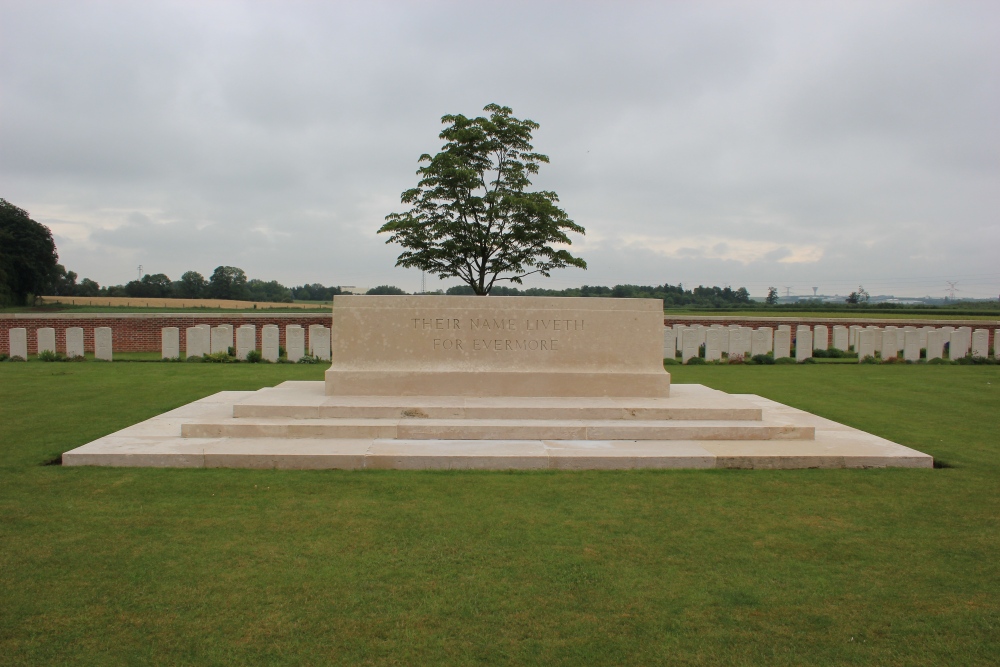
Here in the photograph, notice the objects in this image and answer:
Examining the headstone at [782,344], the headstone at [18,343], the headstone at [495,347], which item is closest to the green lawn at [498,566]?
the headstone at [495,347]

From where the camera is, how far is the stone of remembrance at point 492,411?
504cm

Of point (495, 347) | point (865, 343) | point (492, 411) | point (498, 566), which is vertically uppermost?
point (495, 347)

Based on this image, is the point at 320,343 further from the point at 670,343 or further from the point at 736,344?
the point at 736,344

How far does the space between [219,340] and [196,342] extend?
0.47 meters

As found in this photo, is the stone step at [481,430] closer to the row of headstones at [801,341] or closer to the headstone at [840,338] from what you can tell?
the row of headstones at [801,341]

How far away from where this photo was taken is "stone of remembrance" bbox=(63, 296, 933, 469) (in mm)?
5035

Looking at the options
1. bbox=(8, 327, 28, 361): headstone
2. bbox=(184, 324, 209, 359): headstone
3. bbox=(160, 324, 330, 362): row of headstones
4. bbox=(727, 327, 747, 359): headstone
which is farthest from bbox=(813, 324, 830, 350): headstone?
bbox=(8, 327, 28, 361): headstone

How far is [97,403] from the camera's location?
7566 millimetres

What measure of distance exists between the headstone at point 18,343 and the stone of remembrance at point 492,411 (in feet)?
28.1

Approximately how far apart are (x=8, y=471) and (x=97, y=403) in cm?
314

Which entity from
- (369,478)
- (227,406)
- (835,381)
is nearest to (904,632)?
(369,478)

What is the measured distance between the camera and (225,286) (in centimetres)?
3659

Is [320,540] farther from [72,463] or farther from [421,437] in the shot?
[72,463]

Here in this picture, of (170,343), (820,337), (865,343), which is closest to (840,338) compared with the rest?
(820,337)
